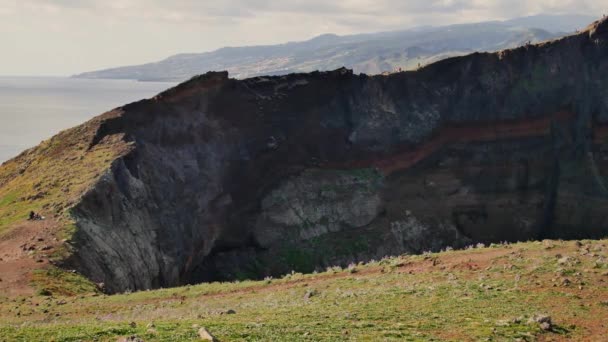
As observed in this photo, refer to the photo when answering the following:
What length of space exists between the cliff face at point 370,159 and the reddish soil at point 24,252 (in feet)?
36.7

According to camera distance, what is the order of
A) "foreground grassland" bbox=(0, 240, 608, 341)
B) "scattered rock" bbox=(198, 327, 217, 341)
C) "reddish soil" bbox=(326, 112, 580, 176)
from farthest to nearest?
"reddish soil" bbox=(326, 112, 580, 176) < "foreground grassland" bbox=(0, 240, 608, 341) < "scattered rock" bbox=(198, 327, 217, 341)

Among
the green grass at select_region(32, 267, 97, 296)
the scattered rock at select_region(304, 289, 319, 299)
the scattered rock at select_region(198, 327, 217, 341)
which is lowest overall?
the scattered rock at select_region(304, 289, 319, 299)

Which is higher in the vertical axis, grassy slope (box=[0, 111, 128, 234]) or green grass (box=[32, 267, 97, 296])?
grassy slope (box=[0, 111, 128, 234])

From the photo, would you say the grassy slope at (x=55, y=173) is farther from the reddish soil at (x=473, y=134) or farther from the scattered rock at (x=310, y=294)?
the reddish soil at (x=473, y=134)

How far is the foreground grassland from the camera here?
2028cm

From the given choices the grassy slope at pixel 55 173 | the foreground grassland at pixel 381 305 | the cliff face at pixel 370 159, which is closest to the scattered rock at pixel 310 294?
the foreground grassland at pixel 381 305

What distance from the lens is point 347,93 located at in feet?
225

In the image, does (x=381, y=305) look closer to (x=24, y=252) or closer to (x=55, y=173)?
(x=24, y=252)

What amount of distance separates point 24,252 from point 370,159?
40.0m

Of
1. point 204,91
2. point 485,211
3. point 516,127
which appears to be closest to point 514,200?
point 485,211

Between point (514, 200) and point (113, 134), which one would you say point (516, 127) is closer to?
point (514, 200)

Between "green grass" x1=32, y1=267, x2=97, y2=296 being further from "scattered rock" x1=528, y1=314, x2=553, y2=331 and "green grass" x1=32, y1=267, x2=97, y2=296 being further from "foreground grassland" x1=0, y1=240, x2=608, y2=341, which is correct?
"scattered rock" x1=528, y1=314, x2=553, y2=331

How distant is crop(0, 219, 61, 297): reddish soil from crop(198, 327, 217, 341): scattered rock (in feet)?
55.1

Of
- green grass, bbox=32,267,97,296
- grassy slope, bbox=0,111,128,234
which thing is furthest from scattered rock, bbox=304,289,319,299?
grassy slope, bbox=0,111,128,234
